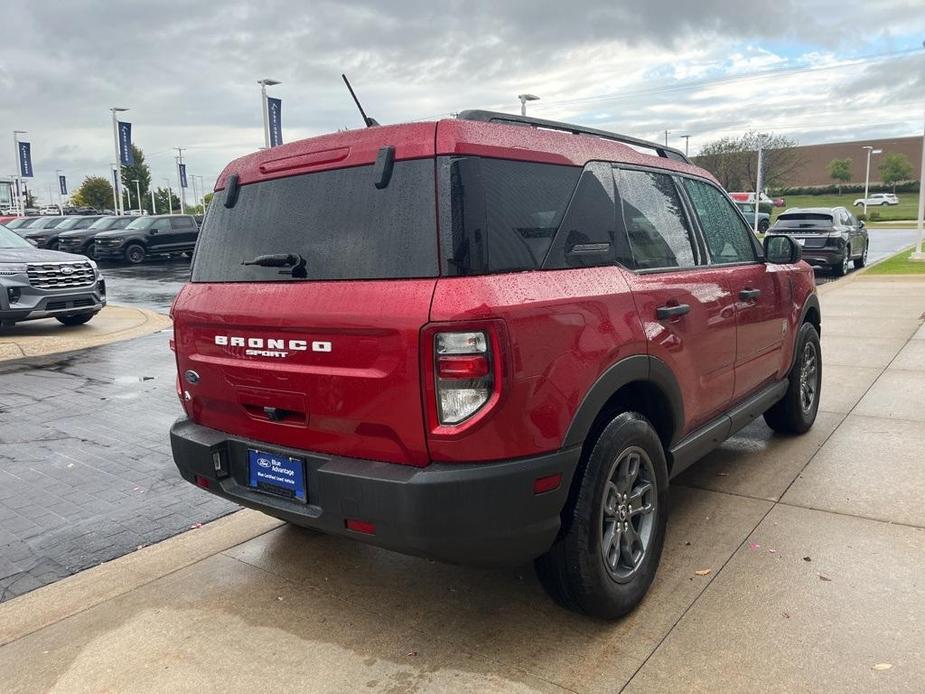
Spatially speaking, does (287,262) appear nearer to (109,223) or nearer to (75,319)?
(75,319)

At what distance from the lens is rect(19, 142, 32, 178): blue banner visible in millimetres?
50844

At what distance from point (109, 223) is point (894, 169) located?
91.7 metres

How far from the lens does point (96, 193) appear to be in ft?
287

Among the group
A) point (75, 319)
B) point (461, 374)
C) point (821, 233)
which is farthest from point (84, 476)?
point (821, 233)

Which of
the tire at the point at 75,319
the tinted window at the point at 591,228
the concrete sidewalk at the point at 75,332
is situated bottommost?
the concrete sidewalk at the point at 75,332

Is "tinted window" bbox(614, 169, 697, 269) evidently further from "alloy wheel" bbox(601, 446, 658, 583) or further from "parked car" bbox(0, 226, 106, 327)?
"parked car" bbox(0, 226, 106, 327)

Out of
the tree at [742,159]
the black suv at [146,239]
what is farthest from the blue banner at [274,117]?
the tree at [742,159]

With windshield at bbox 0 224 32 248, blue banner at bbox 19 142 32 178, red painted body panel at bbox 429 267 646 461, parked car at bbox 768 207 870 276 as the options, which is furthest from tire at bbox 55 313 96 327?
blue banner at bbox 19 142 32 178

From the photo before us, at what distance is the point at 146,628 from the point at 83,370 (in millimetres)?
6388

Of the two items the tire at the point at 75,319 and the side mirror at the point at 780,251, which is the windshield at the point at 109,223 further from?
the side mirror at the point at 780,251

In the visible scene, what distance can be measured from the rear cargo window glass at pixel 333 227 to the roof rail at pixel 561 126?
410 millimetres

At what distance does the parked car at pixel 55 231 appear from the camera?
2686 centimetres

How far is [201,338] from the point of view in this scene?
322 centimetres

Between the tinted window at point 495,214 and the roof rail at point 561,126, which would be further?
the roof rail at point 561,126
